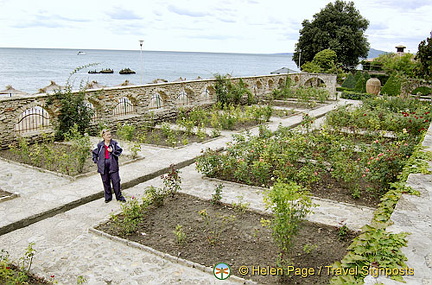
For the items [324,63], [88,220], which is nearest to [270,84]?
[324,63]

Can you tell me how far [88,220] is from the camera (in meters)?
6.07

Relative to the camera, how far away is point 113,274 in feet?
14.9

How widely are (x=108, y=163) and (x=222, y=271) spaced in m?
3.15

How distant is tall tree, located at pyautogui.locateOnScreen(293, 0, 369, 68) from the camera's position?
36188mm

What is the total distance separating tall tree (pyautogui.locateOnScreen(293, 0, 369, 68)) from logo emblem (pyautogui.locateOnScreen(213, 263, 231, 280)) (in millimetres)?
33487

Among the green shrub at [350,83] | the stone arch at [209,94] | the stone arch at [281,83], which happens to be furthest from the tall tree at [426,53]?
the stone arch at [209,94]

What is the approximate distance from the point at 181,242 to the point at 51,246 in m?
1.75

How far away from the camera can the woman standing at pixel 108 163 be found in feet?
22.1

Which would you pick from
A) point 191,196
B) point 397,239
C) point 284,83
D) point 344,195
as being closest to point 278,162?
point 344,195

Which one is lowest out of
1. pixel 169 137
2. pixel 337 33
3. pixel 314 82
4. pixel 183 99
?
pixel 169 137

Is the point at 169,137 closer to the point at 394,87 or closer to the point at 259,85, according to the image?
the point at 259,85

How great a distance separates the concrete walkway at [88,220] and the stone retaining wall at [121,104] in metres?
2.29

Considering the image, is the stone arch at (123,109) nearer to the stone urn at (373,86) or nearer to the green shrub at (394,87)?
the green shrub at (394,87)

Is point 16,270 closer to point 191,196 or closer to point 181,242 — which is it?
point 181,242
